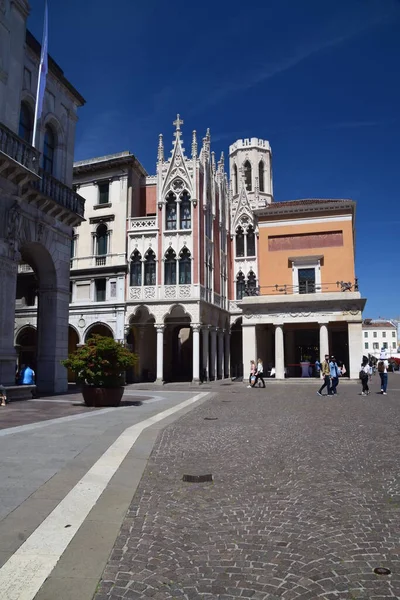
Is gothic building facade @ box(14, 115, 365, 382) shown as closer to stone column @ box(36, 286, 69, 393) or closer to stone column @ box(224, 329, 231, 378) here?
stone column @ box(224, 329, 231, 378)

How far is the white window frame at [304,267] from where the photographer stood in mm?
35938

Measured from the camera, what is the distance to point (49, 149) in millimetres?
21344

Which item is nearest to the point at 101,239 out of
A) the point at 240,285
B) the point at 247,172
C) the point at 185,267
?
the point at 185,267

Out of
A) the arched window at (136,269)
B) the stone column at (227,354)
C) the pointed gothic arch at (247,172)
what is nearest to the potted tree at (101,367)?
the arched window at (136,269)

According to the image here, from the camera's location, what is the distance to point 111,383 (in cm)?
1499

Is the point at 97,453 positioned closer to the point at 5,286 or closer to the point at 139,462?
the point at 139,462

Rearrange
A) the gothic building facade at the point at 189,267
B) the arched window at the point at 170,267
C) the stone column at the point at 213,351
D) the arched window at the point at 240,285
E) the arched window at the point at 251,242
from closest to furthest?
the gothic building facade at the point at 189,267
the arched window at the point at 170,267
the stone column at the point at 213,351
the arched window at the point at 240,285
the arched window at the point at 251,242

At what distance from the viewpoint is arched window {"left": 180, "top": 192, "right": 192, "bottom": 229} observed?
3516 centimetres

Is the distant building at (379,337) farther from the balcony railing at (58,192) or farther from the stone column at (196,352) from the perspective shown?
the balcony railing at (58,192)

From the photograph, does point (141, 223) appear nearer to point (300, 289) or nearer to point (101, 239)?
point (101, 239)

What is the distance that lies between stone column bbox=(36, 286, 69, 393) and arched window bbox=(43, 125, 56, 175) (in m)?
5.49

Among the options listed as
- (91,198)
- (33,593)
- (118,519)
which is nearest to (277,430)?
(118,519)

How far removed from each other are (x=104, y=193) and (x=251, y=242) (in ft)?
48.2

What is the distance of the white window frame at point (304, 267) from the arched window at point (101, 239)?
14.9m
